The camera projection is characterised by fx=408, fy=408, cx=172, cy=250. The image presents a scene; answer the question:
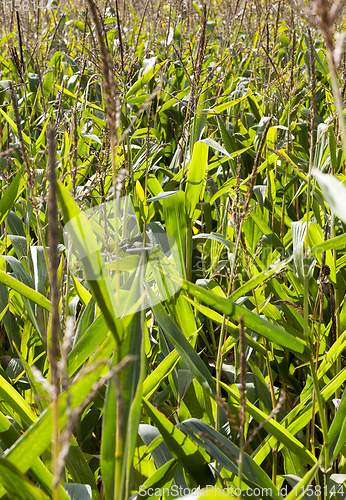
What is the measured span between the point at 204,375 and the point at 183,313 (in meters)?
0.17

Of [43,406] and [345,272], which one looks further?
[345,272]

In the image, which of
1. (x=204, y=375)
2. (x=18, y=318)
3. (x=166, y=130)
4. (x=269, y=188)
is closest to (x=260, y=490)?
(x=204, y=375)

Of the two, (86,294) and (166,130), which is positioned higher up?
(166,130)

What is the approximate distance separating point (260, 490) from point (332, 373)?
1.37 feet

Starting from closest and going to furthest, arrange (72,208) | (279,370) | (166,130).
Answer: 1. (72,208)
2. (279,370)
3. (166,130)

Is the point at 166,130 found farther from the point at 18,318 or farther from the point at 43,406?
the point at 43,406

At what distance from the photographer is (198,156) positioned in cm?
101

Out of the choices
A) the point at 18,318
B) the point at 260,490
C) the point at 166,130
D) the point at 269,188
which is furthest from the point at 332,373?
the point at 166,130

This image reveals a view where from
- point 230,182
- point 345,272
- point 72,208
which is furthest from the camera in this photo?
point 230,182

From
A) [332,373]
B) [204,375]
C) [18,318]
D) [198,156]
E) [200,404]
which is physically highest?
[198,156]

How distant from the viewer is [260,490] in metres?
0.52

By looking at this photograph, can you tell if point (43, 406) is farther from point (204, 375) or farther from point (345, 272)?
point (345, 272)

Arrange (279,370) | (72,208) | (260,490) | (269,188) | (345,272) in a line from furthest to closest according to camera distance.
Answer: (269,188)
(345,272)
(279,370)
(260,490)
(72,208)

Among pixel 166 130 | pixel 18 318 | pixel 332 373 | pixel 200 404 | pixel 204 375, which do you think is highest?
pixel 166 130
